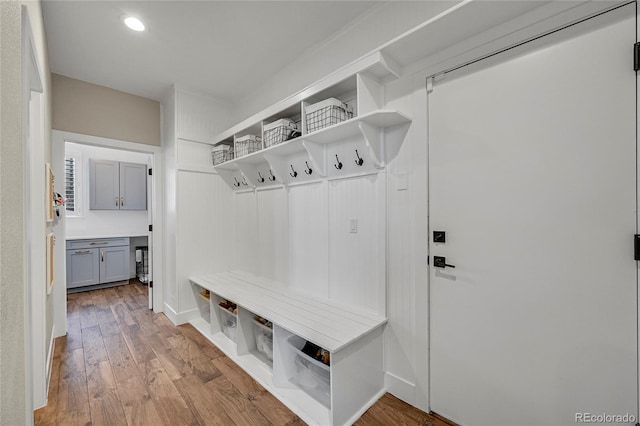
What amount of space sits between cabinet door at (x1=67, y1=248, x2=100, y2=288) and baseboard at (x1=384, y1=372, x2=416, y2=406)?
4.87 meters

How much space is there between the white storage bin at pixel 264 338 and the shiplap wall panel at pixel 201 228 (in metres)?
1.23

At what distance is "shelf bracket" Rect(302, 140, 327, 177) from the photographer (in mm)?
2232

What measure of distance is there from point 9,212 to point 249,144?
2216mm

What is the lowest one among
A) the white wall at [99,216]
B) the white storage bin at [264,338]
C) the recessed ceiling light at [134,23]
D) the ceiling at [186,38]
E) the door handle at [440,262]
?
the white storage bin at [264,338]

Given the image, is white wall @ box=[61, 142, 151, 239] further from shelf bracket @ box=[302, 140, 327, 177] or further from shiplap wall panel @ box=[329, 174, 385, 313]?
shiplap wall panel @ box=[329, 174, 385, 313]

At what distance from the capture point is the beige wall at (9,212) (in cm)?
68

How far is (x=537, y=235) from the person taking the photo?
135 cm

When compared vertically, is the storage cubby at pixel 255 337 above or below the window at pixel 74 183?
below

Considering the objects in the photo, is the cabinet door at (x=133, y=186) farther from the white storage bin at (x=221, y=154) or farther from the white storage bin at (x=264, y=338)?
the white storage bin at (x=264, y=338)

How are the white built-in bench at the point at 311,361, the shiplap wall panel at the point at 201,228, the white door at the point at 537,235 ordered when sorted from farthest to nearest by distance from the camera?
1. the shiplap wall panel at the point at 201,228
2. the white built-in bench at the point at 311,361
3. the white door at the point at 537,235

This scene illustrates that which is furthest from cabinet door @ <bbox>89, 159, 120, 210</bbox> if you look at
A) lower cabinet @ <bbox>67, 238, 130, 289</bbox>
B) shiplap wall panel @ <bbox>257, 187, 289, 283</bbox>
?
shiplap wall panel @ <bbox>257, 187, 289, 283</bbox>

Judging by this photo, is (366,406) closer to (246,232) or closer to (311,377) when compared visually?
(311,377)

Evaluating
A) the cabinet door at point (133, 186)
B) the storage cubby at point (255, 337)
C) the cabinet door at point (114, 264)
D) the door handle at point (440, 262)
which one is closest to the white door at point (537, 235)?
the door handle at point (440, 262)

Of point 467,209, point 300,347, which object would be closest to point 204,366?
point 300,347
